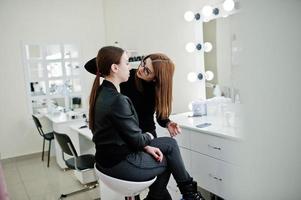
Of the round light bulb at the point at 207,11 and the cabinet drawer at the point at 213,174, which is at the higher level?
the round light bulb at the point at 207,11

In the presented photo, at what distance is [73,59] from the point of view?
4.42 m

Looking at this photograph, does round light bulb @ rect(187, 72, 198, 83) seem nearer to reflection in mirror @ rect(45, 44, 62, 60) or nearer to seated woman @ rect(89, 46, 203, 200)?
seated woman @ rect(89, 46, 203, 200)

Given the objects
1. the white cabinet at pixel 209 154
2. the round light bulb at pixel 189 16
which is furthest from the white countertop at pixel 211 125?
the round light bulb at pixel 189 16

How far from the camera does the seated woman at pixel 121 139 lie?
49.1 inches

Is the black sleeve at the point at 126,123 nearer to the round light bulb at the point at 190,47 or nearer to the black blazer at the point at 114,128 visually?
the black blazer at the point at 114,128

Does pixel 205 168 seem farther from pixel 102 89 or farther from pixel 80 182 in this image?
pixel 80 182

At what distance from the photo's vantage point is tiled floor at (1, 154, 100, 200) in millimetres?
2707

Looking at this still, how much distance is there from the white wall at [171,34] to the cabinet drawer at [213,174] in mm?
797

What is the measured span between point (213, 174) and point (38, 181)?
85.3 inches

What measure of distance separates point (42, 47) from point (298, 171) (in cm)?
423

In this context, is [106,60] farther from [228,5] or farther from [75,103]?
[75,103]

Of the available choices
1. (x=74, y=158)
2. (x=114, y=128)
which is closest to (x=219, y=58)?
(x=114, y=128)

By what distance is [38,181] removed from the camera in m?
3.13

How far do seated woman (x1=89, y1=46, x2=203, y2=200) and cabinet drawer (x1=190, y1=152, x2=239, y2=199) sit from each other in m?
0.49
